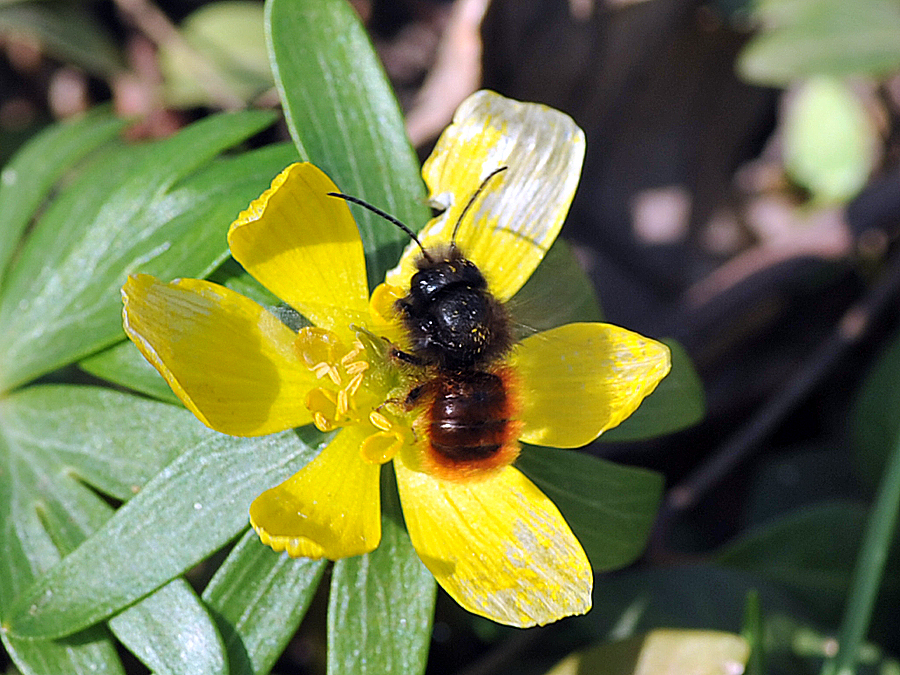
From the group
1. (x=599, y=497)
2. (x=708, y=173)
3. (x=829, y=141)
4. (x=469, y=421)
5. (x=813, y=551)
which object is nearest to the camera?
(x=469, y=421)

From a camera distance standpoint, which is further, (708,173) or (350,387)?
(708,173)

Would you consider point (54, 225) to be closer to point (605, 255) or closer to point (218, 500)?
point (218, 500)

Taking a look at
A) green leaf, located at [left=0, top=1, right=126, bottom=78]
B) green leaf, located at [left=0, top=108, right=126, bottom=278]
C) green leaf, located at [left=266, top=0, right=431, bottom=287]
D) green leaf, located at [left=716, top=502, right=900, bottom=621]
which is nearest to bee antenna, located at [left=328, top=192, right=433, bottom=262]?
green leaf, located at [left=266, top=0, right=431, bottom=287]

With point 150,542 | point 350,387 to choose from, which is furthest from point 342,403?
point 150,542

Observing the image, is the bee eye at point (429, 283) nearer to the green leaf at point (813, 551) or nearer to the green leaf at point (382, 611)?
the green leaf at point (382, 611)

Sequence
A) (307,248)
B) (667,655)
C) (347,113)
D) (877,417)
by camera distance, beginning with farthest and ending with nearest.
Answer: (877,417)
(667,655)
(347,113)
(307,248)

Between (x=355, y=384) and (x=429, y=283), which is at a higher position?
(x=429, y=283)

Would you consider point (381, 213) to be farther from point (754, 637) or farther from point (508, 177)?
point (754, 637)
